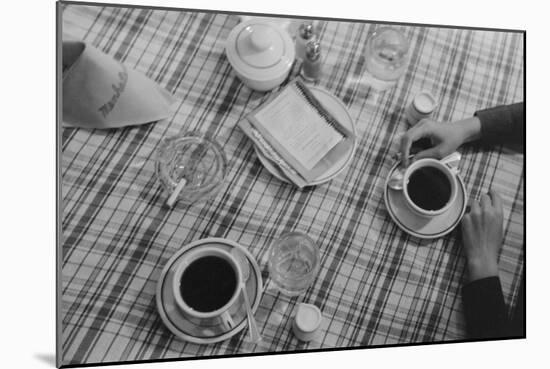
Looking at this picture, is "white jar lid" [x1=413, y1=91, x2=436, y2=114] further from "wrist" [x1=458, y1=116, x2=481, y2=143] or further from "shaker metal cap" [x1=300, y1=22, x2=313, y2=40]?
"shaker metal cap" [x1=300, y1=22, x2=313, y2=40]

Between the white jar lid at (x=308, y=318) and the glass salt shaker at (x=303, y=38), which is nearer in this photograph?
the white jar lid at (x=308, y=318)

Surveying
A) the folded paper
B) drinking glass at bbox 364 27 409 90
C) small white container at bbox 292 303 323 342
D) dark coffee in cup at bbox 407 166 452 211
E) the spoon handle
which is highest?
the folded paper

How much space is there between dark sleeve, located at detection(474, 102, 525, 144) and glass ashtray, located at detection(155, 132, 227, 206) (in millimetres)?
449

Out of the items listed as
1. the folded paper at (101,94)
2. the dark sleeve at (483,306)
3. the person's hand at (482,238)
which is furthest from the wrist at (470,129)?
the folded paper at (101,94)

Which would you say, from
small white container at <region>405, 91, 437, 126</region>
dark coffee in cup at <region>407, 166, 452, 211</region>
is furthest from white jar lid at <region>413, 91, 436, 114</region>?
dark coffee in cup at <region>407, 166, 452, 211</region>

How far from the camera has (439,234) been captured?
70cm

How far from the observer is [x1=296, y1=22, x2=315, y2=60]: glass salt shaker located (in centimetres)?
77

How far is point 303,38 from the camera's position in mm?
772

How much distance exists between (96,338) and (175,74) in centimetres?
44

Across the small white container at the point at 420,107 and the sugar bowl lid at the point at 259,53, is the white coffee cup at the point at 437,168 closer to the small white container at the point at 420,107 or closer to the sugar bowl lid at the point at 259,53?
the small white container at the point at 420,107

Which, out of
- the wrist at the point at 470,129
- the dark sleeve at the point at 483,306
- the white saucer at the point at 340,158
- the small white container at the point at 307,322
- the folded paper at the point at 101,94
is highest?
the folded paper at the point at 101,94

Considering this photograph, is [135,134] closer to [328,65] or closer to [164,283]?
[164,283]

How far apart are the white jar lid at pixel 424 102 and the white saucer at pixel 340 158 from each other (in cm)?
12

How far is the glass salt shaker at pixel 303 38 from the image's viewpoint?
77 cm
